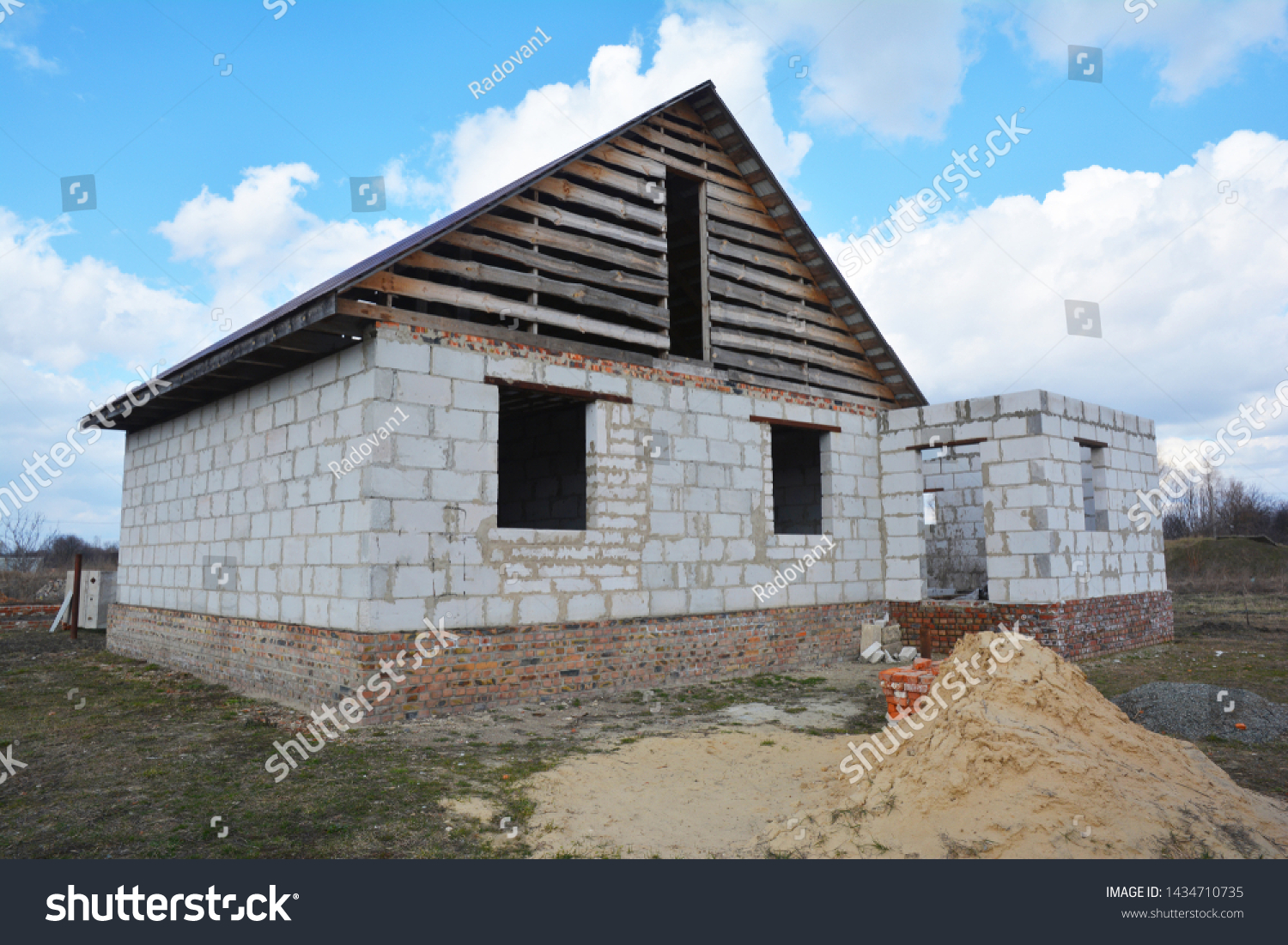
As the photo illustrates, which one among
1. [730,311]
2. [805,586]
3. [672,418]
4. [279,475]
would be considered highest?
[730,311]

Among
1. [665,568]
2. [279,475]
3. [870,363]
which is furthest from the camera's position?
[870,363]

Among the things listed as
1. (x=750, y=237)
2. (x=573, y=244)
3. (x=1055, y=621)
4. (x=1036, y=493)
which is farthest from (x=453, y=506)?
(x=1055, y=621)

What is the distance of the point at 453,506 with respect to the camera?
8.38 m

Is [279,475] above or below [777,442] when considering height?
below

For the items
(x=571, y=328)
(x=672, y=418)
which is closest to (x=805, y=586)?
(x=672, y=418)

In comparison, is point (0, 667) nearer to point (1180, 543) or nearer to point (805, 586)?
point (805, 586)

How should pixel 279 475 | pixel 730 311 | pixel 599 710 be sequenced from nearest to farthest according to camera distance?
1. pixel 599 710
2. pixel 279 475
3. pixel 730 311

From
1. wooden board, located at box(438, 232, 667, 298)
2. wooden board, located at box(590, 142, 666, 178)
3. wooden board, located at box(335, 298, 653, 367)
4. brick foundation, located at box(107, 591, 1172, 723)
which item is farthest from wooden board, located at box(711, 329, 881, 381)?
brick foundation, located at box(107, 591, 1172, 723)

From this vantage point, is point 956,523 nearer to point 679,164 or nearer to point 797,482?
point 797,482

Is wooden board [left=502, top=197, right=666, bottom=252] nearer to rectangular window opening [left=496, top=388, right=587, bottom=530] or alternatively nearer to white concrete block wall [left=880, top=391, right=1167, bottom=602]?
rectangular window opening [left=496, top=388, right=587, bottom=530]

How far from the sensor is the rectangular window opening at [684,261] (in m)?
12.4

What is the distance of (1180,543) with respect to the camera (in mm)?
33156

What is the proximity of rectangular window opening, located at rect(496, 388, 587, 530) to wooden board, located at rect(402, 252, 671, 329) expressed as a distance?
7.13 feet

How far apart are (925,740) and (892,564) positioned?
793 cm
